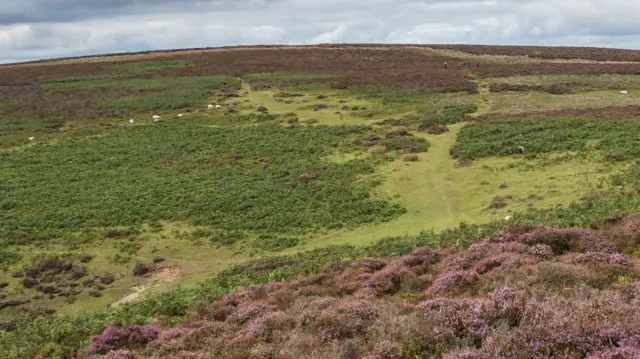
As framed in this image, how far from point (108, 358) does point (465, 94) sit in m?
59.6

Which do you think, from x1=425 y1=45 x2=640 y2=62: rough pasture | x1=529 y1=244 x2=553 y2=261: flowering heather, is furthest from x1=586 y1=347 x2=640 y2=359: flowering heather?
x1=425 y1=45 x2=640 y2=62: rough pasture

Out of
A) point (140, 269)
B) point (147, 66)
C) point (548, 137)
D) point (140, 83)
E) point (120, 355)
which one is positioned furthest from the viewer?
point (147, 66)

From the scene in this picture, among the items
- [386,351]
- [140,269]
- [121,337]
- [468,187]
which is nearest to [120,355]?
[121,337]

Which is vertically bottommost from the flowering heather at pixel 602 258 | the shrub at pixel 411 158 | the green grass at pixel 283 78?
the shrub at pixel 411 158

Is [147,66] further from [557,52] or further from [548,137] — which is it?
[548,137]

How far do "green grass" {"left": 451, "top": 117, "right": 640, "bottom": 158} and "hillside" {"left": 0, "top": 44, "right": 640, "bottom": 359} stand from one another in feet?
0.81

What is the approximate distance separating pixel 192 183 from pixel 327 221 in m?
11.8

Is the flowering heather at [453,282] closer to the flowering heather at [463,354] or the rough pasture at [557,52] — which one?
the flowering heather at [463,354]

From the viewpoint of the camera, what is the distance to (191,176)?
3747 cm

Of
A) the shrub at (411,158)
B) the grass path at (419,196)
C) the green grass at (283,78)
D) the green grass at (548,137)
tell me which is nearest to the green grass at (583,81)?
the green grass at (283,78)

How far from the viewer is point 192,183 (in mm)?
35875

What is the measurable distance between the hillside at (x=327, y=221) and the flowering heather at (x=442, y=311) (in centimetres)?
6

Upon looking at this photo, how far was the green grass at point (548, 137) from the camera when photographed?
34.0 metres

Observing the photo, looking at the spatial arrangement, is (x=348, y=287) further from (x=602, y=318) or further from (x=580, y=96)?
(x=580, y=96)
